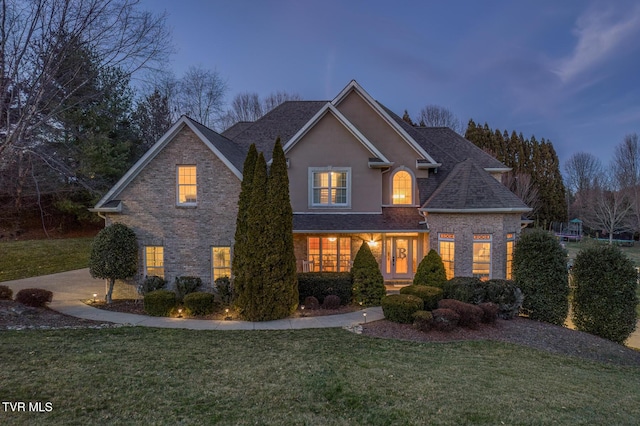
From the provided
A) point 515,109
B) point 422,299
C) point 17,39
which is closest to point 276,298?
point 422,299

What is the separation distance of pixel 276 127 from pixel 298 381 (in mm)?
15077

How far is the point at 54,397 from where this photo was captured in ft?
17.2

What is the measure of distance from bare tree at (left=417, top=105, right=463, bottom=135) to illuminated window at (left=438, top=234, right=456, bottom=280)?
35.6 m

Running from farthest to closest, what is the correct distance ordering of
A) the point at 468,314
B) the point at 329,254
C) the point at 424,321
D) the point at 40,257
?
the point at 40,257 < the point at 329,254 < the point at 468,314 < the point at 424,321

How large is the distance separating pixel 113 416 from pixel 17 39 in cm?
1041

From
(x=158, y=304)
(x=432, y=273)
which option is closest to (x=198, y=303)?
(x=158, y=304)

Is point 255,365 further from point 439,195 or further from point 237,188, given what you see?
point 439,195

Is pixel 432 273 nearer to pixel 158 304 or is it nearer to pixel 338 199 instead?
pixel 338 199

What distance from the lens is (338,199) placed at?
617 inches

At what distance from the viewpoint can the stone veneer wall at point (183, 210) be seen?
12.9 meters

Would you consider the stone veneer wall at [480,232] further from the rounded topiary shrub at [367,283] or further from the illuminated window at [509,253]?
the rounded topiary shrub at [367,283]

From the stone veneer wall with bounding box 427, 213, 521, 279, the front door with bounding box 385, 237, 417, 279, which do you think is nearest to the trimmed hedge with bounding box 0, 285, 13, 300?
the front door with bounding box 385, 237, 417, 279

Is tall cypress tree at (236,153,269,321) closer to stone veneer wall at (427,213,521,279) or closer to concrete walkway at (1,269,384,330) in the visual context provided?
concrete walkway at (1,269,384,330)

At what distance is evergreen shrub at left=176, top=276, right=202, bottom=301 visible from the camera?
12406mm
